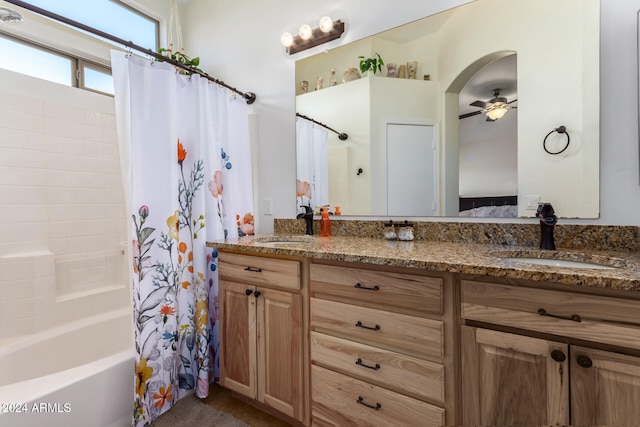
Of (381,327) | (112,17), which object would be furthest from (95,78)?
(381,327)

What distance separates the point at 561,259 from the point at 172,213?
→ 1.80 meters

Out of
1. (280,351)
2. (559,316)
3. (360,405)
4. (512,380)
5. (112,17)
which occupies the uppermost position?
(112,17)

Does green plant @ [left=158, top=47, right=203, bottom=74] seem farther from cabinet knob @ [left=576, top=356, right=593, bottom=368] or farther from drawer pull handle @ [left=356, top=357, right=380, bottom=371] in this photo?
cabinet knob @ [left=576, top=356, right=593, bottom=368]

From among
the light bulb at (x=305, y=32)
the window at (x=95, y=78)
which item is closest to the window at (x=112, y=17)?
the window at (x=95, y=78)

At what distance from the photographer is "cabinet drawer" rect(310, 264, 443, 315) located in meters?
1.07

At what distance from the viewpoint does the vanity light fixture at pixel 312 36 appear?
188cm

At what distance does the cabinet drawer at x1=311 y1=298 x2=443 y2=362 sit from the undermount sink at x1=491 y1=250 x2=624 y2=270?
388mm

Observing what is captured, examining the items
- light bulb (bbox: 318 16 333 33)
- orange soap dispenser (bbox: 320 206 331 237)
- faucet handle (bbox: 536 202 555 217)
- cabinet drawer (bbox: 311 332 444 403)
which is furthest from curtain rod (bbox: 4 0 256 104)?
faucet handle (bbox: 536 202 555 217)

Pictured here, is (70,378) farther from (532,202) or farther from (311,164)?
(532,202)

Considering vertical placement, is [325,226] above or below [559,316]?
Result: above

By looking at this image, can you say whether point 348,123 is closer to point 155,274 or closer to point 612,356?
point 155,274

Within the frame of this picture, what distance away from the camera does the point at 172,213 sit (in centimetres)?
165

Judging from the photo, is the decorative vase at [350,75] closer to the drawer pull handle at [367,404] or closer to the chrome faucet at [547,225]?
the chrome faucet at [547,225]

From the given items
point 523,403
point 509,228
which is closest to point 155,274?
point 523,403
